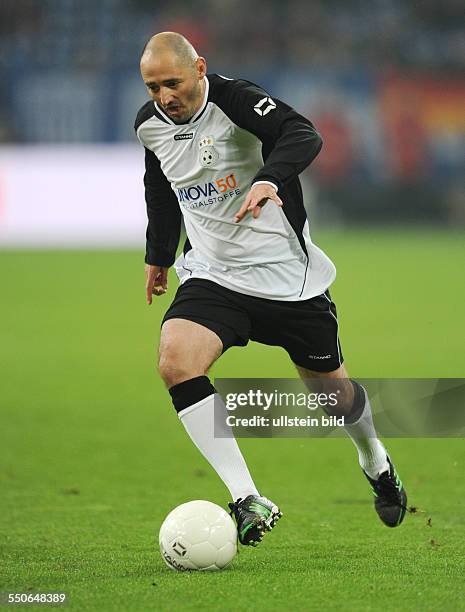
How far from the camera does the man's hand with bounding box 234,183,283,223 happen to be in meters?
4.29

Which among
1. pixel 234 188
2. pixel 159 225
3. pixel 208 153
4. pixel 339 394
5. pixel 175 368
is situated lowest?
pixel 339 394

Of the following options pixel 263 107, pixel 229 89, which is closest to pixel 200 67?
pixel 229 89

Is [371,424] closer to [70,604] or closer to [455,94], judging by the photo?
[70,604]

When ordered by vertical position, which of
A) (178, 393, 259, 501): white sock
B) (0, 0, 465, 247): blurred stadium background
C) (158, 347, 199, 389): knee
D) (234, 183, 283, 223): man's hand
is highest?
(234, 183, 283, 223): man's hand

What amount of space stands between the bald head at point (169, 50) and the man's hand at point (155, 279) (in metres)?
1.12

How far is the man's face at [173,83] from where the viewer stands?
459 cm

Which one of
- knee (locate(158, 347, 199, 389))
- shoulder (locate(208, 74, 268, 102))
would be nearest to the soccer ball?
knee (locate(158, 347, 199, 389))

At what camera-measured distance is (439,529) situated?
16.7 ft

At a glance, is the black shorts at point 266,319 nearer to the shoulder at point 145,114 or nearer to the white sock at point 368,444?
the white sock at point 368,444

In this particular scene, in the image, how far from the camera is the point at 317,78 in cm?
2962

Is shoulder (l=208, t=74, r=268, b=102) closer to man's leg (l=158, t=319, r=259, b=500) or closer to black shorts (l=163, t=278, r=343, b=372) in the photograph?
black shorts (l=163, t=278, r=343, b=372)

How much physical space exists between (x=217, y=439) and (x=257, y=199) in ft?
3.21

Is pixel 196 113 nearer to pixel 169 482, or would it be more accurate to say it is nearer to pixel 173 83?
pixel 173 83

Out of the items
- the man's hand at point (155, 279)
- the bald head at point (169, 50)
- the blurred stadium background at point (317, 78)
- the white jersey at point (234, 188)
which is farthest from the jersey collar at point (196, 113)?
the blurred stadium background at point (317, 78)
